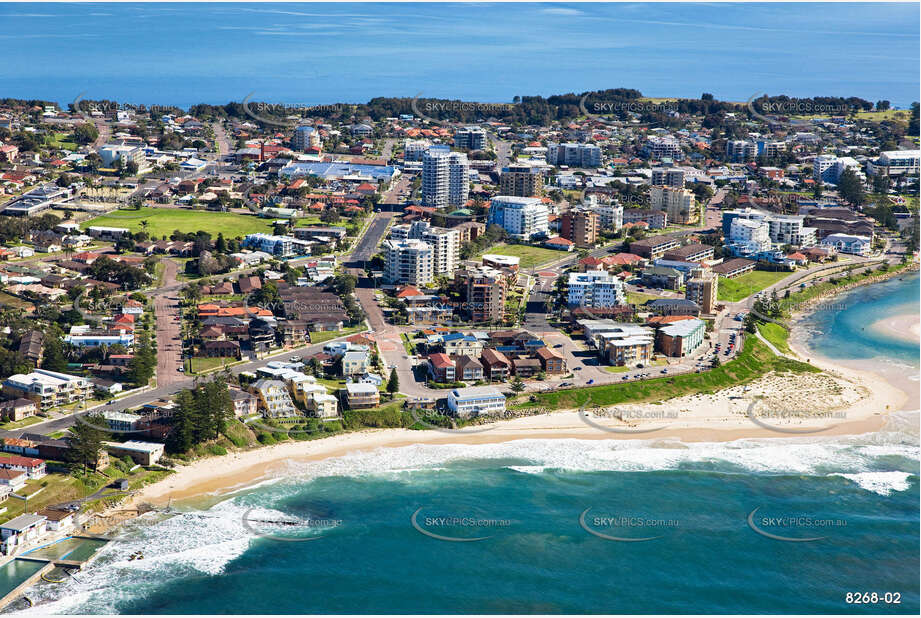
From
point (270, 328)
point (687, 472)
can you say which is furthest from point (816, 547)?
point (270, 328)

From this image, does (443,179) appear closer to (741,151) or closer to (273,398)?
(741,151)

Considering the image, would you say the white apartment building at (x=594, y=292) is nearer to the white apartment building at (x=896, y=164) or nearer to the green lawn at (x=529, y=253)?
the green lawn at (x=529, y=253)

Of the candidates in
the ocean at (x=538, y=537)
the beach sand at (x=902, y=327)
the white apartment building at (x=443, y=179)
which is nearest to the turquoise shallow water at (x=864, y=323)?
the beach sand at (x=902, y=327)

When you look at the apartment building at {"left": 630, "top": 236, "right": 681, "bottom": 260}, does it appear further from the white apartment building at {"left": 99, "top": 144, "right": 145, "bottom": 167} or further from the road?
the white apartment building at {"left": 99, "top": 144, "right": 145, "bottom": 167}

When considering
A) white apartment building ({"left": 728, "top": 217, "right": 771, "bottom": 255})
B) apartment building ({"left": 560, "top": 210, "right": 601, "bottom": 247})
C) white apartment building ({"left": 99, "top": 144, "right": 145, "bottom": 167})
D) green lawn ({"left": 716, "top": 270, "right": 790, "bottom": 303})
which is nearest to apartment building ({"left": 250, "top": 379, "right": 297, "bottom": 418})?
green lawn ({"left": 716, "top": 270, "right": 790, "bottom": 303})

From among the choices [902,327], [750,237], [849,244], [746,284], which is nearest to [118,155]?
[750,237]

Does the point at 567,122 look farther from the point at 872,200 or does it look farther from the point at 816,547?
the point at 816,547
